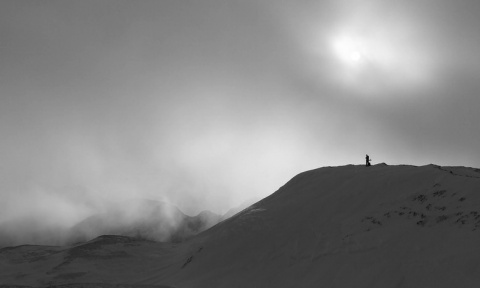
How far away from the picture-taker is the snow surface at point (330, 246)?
2670cm

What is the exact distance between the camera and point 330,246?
1318 inches

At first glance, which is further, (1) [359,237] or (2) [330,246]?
(2) [330,246]

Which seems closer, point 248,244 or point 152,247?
point 248,244

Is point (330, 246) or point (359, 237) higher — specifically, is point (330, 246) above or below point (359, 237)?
→ below

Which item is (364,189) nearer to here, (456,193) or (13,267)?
(456,193)

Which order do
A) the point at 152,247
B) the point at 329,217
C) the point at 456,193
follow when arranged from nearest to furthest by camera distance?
the point at 456,193
the point at 329,217
the point at 152,247

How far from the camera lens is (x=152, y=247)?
59.1 metres

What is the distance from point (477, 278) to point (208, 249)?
26380mm

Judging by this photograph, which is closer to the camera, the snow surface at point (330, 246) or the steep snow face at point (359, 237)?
the steep snow face at point (359, 237)

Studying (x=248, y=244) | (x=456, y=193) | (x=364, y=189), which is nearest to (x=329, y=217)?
(x=364, y=189)

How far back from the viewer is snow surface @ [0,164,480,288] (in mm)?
26703

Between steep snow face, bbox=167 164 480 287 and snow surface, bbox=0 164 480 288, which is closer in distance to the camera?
steep snow face, bbox=167 164 480 287

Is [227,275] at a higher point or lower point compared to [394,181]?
lower

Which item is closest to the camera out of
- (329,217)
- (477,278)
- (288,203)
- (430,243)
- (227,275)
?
(477,278)
